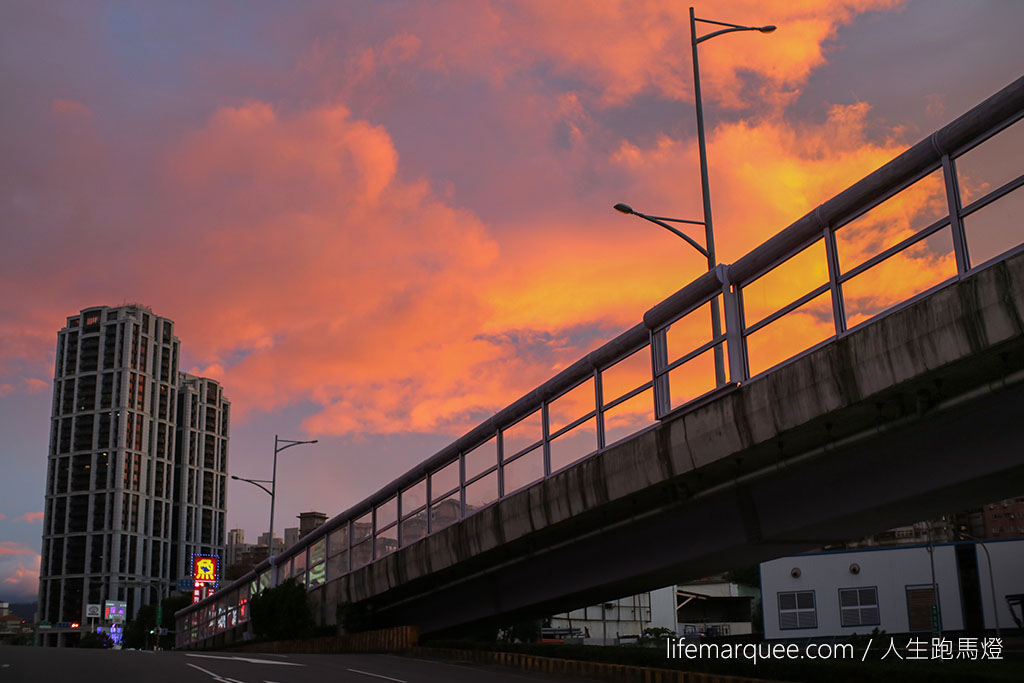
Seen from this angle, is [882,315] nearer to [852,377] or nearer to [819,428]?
[852,377]

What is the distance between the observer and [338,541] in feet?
122

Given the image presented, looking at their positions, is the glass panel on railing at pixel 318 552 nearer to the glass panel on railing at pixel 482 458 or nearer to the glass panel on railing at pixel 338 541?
the glass panel on railing at pixel 338 541

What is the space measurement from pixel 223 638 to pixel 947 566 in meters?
38.6

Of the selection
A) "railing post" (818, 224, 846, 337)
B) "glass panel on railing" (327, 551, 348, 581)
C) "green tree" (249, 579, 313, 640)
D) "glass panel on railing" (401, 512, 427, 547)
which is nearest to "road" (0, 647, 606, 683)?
"glass panel on railing" (401, 512, 427, 547)

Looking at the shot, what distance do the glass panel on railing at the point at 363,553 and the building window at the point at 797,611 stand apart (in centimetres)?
2341

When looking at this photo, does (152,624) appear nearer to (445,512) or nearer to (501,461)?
(445,512)

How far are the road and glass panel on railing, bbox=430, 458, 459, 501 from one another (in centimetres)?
488

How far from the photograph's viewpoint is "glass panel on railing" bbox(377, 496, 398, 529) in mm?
32344

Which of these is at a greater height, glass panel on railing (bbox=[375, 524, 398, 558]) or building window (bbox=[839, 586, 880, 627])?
glass panel on railing (bbox=[375, 524, 398, 558])

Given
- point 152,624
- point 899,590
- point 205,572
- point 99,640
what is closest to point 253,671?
point 899,590

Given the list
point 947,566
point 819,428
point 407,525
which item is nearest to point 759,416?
point 819,428

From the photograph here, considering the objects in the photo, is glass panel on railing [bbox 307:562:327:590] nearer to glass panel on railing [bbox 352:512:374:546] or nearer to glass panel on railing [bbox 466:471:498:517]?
glass panel on railing [bbox 352:512:374:546]

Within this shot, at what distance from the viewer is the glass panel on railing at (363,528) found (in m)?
34.2

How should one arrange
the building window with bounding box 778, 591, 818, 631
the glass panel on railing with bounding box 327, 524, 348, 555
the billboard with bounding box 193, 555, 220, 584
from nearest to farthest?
the glass panel on railing with bounding box 327, 524, 348, 555, the building window with bounding box 778, 591, 818, 631, the billboard with bounding box 193, 555, 220, 584
